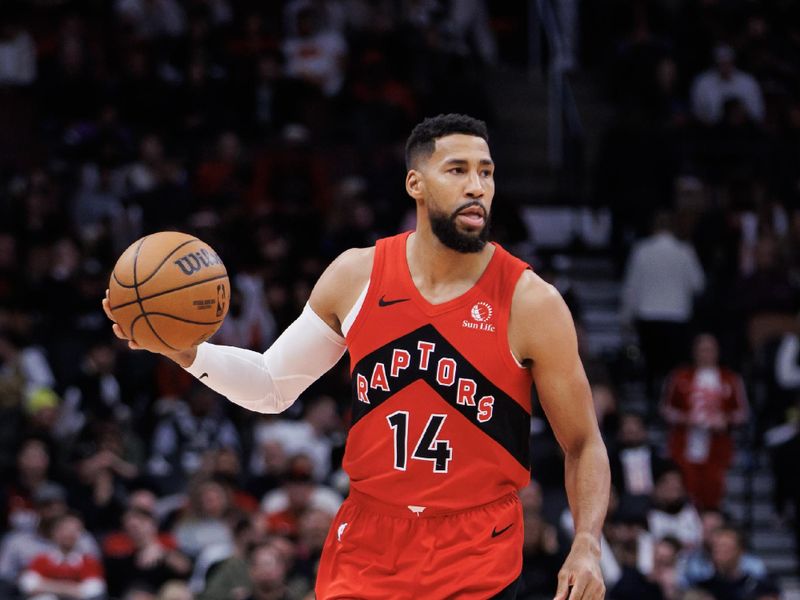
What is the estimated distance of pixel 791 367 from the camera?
1314 cm

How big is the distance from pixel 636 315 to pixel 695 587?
4064 millimetres

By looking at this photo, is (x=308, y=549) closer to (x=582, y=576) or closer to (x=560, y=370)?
(x=560, y=370)

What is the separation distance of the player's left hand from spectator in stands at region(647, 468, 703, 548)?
7.31 meters

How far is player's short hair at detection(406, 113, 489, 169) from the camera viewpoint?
498 centimetres

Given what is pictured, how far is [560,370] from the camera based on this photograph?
15.7ft

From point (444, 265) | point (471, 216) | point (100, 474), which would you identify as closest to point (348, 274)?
point (444, 265)

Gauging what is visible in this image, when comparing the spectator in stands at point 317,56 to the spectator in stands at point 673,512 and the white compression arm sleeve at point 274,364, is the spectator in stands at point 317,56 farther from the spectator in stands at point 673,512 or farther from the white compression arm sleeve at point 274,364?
the white compression arm sleeve at point 274,364

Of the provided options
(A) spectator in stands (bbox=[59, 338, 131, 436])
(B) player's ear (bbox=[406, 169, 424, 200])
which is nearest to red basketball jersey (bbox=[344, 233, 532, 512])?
(B) player's ear (bbox=[406, 169, 424, 200])

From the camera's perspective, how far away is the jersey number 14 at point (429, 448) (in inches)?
189

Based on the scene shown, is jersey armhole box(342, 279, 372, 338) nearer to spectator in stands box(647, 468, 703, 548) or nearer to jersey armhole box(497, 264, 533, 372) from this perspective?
jersey armhole box(497, 264, 533, 372)

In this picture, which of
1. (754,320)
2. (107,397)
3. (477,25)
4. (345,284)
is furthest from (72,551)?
(477,25)

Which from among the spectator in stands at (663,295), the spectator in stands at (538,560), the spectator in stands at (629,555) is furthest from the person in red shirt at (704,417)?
the spectator in stands at (538,560)

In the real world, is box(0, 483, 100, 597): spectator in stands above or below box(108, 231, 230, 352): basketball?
below

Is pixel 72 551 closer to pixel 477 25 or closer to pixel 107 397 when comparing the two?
pixel 107 397
